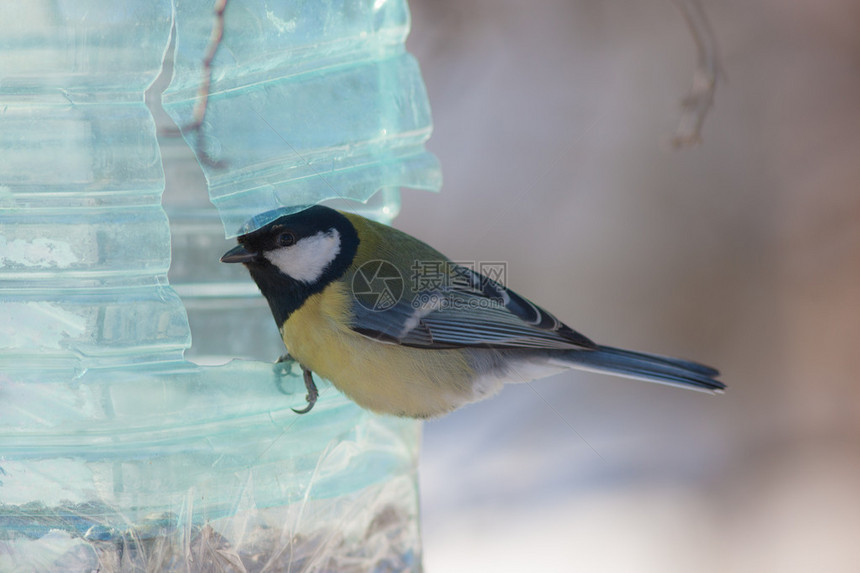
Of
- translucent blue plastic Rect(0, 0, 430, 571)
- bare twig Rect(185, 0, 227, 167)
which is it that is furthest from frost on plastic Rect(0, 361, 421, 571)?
bare twig Rect(185, 0, 227, 167)

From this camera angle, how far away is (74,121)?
149cm

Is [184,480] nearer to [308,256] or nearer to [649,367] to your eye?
[308,256]

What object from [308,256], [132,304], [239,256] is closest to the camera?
[132,304]

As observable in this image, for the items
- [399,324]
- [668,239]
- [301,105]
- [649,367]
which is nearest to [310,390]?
[399,324]

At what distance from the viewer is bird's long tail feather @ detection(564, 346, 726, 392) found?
187cm

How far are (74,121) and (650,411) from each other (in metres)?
3.55

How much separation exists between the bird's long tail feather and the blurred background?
6.61 ft

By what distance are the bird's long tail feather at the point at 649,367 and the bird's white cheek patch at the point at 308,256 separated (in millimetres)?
578

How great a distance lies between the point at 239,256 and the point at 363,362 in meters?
0.30

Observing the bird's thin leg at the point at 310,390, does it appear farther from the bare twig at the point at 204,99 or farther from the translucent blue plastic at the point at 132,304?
the bare twig at the point at 204,99

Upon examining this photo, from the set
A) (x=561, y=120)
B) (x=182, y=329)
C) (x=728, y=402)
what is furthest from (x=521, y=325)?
(x=728, y=402)

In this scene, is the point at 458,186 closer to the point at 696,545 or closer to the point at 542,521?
the point at 542,521

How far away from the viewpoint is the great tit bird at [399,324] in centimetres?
168

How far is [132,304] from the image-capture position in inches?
58.0
